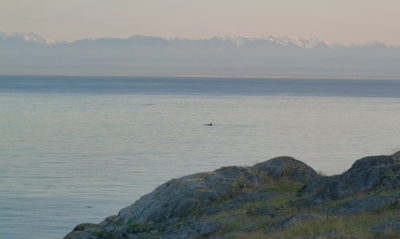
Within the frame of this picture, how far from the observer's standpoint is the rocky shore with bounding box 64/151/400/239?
13.8 m

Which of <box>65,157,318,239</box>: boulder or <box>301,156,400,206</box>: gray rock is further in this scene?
<box>65,157,318,239</box>: boulder

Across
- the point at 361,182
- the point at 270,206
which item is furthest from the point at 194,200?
the point at 361,182

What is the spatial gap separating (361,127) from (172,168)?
39.0 metres

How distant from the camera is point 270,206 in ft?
56.0

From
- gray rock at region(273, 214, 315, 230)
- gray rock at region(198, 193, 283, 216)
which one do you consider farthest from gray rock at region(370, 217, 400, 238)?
gray rock at region(198, 193, 283, 216)

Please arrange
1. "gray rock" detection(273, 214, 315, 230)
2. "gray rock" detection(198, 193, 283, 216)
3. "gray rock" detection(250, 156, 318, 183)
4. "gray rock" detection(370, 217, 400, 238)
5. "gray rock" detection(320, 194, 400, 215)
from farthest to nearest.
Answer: "gray rock" detection(250, 156, 318, 183) < "gray rock" detection(198, 193, 283, 216) < "gray rock" detection(320, 194, 400, 215) < "gray rock" detection(273, 214, 315, 230) < "gray rock" detection(370, 217, 400, 238)

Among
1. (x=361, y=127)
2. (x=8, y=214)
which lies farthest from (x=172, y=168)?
(x=361, y=127)

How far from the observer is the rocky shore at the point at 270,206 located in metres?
13.8

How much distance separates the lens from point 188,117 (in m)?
88.9

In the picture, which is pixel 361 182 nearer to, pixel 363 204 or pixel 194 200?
pixel 363 204

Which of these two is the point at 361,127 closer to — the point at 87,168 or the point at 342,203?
the point at 87,168

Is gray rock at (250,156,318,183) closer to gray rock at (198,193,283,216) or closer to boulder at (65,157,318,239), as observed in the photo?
boulder at (65,157,318,239)

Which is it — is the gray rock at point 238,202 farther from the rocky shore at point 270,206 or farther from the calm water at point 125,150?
the calm water at point 125,150

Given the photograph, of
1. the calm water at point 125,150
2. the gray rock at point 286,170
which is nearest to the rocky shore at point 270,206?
the gray rock at point 286,170
